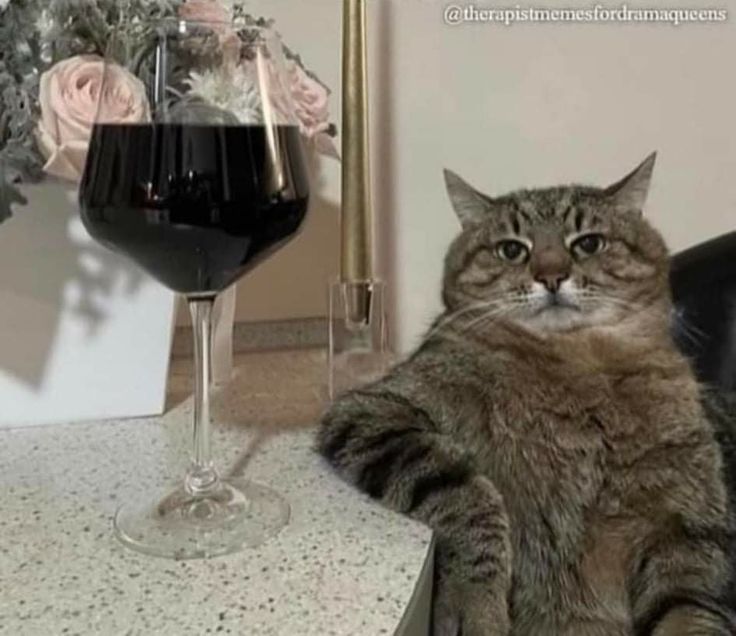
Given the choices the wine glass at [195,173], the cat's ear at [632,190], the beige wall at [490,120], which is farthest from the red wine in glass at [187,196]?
the beige wall at [490,120]

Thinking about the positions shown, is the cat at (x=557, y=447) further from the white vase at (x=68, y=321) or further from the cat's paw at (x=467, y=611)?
the white vase at (x=68, y=321)

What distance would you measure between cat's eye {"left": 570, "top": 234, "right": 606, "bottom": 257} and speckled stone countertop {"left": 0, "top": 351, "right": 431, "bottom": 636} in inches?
11.7

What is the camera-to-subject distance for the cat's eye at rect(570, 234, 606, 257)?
89cm

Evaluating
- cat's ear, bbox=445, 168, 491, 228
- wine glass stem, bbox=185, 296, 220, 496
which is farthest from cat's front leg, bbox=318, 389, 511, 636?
cat's ear, bbox=445, 168, 491, 228

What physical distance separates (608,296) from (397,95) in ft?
1.88

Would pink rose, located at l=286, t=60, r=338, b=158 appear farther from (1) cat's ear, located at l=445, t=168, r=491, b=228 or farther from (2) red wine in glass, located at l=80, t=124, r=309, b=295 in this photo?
(2) red wine in glass, located at l=80, t=124, r=309, b=295

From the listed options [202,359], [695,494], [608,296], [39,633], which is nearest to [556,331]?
[608,296]

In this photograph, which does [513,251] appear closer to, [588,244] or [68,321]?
[588,244]

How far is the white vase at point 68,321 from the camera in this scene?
91 cm

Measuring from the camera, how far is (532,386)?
845 mm

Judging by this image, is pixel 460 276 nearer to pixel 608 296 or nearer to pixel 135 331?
pixel 608 296

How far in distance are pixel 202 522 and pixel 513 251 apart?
37cm

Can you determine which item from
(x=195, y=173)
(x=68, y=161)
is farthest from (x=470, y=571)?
(x=68, y=161)

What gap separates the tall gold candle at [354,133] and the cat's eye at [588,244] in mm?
340
